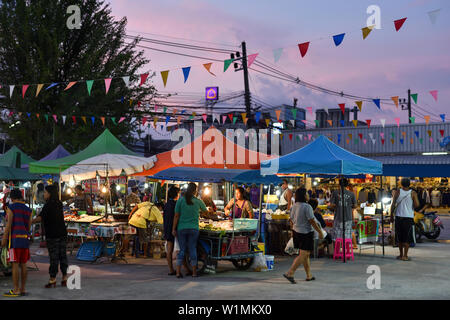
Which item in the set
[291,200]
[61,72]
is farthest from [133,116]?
[291,200]

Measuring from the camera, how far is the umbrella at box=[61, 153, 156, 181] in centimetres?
1523

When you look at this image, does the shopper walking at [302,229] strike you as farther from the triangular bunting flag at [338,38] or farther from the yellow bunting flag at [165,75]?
the yellow bunting flag at [165,75]

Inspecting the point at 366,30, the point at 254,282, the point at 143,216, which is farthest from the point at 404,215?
the point at 143,216

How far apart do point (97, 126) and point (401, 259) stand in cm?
1829

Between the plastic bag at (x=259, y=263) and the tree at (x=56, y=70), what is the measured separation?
51.5ft

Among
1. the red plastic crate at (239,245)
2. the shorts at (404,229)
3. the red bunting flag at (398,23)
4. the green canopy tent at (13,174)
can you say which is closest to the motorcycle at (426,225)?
the shorts at (404,229)

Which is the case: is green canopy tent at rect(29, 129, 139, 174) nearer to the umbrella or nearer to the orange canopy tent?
the umbrella

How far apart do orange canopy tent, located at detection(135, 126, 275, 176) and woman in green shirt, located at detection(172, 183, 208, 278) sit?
3.85 m

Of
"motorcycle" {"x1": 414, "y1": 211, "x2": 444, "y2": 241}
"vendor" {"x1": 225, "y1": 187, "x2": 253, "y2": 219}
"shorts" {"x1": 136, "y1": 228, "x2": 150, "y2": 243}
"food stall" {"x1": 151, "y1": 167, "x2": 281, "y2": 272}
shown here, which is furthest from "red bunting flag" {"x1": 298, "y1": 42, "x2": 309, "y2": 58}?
"motorcycle" {"x1": 414, "y1": 211, "x2": 444, "y2": 241}

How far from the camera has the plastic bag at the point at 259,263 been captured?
11758mm

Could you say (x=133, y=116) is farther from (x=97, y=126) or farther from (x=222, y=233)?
(x=222, y=233)

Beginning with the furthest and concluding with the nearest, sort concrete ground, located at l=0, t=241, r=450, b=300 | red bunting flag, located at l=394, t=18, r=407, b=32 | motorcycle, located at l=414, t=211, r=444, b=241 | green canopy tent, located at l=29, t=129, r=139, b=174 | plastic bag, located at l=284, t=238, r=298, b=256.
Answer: motorcycle, located at l=414, t=211, r=444, b=241
green canopy tent, located at l=29, t=129, r=139, b=174
plastic bag, located at l=284, t=238, r=298, b=256
red bunting flag, located at l=394, t=18, r=407, b=32
concrete ground, located at l=0, t=241, r=450, b=300

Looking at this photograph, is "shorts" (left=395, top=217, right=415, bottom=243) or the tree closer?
"shorts" (left=395, top=217, right=415, bottom=243)
